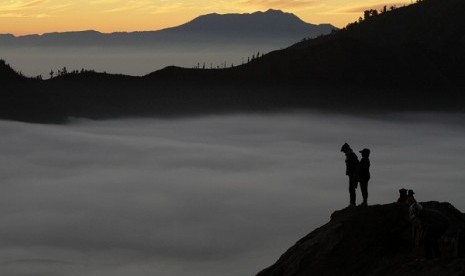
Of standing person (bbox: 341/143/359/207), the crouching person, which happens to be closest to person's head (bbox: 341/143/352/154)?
standing person (bbox: 341/143/359/207)

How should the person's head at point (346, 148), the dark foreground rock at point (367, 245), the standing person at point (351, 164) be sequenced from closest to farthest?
the dark foreground rock at point (367, 245) < the standing person at point (351, 164) < the person's head at point (346, 148)

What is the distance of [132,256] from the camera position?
19838 centimetres

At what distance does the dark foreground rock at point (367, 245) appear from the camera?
25.0 metres

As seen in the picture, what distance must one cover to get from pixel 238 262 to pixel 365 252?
151 metres

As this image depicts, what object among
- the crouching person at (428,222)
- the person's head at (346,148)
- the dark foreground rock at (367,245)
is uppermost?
the person's head at (346,148)

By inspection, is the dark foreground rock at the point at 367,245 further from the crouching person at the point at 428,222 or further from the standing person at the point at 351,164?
the crouching person at the point at 428,222

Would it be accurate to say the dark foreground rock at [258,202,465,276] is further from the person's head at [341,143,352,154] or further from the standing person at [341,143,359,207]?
the person's head at [341,143,352,154]

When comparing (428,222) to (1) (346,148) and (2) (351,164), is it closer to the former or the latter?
(2) (351,164)

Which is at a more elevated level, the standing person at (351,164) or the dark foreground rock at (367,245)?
the standing person at (351,164)

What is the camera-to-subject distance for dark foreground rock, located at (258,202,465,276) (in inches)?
984

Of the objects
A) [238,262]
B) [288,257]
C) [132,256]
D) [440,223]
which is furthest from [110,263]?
[440,223]

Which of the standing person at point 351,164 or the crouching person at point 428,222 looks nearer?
the crouching person at point 428,222

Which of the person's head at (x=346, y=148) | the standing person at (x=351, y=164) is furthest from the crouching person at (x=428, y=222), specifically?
the person's head at (x=346, y=148)

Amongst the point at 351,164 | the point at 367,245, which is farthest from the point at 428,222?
the point at 351,164
